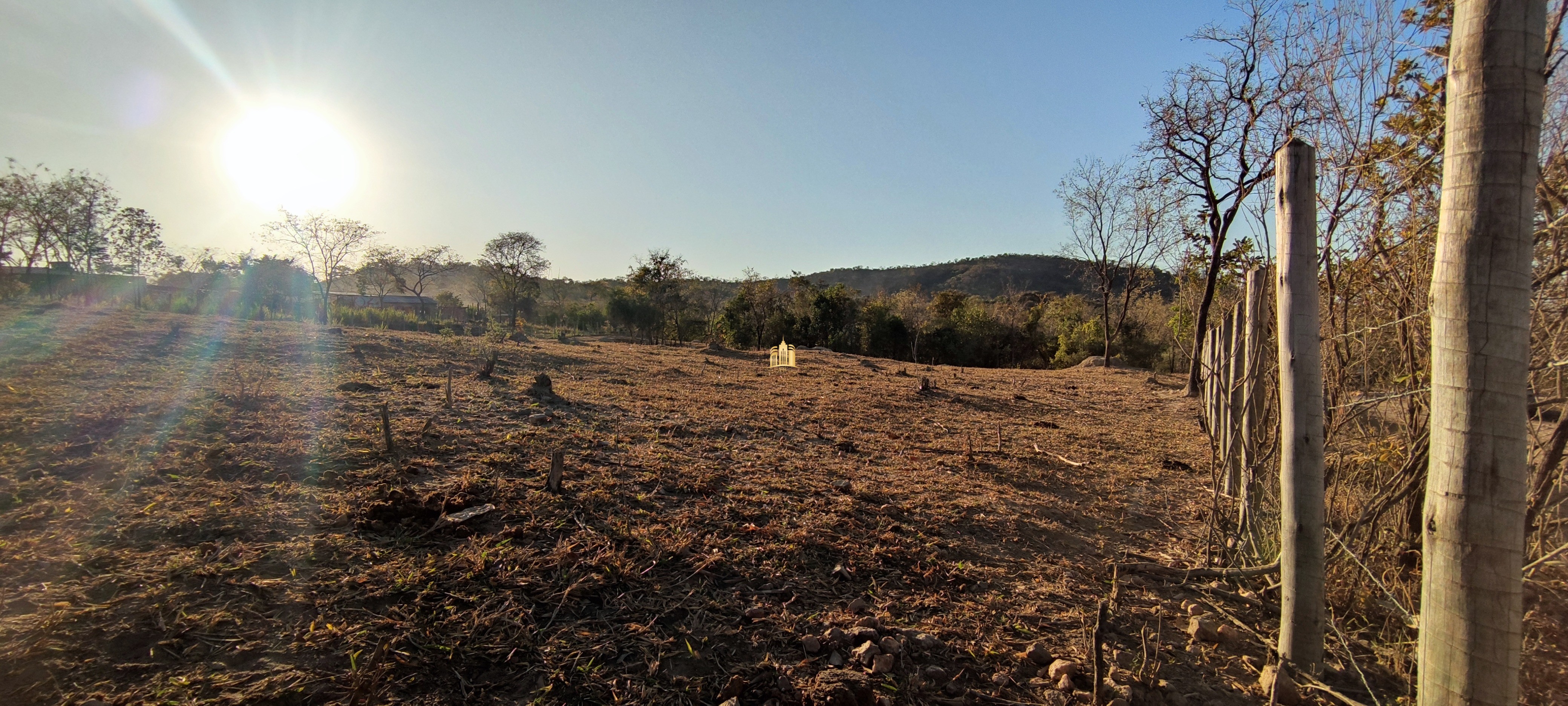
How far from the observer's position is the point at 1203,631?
2.48 metres

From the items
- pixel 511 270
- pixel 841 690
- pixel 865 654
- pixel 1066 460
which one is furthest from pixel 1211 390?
pixel 511 270

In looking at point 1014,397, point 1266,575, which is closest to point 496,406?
point 1266,575

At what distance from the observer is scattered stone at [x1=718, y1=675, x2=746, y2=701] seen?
6.42ft

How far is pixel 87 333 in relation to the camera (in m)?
8.35

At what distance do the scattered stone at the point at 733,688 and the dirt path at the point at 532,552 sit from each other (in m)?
0.02

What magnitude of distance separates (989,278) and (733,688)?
172ft

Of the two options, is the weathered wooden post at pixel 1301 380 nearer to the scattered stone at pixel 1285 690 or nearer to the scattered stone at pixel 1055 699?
the scattered stone at pixel 1285 690

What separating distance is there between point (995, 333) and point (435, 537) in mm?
22835

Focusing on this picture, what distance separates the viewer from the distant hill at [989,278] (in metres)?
48.3

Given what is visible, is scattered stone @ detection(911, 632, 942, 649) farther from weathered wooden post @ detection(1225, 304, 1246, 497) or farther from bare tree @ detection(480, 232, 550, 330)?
bare tree @ detection(480, 232, 550, 330)

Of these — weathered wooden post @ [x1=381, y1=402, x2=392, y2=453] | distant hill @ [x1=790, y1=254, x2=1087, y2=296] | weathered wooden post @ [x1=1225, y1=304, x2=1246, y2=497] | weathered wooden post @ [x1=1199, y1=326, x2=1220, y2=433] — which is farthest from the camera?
distant hill @ [x1=790, y1=254, x2=1087, y2=296]

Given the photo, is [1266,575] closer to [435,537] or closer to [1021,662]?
[1021,662]

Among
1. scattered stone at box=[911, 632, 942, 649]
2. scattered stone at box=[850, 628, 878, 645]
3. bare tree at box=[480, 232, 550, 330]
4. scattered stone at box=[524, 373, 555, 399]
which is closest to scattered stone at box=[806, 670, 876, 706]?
scattered stone at box=[850, 628, 878, 645]

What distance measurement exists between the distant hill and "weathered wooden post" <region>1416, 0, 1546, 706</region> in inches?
1708
